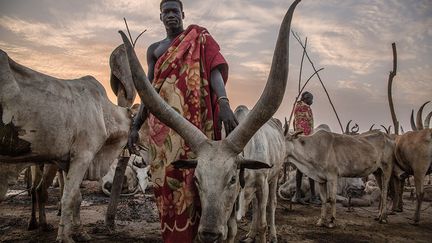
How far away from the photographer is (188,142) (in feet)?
8.26

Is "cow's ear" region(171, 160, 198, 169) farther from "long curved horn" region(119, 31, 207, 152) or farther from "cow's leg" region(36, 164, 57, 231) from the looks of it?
"cow's leg" region(36, 164, 57, 231)

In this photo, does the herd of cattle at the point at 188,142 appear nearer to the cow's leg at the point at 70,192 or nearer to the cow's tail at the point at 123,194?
the cow's leg at the point at 70,192

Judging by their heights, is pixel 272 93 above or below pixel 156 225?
above

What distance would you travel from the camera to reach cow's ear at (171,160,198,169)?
245 cm

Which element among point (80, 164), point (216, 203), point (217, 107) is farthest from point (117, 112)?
point (216, 203)

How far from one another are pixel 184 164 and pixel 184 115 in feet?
1.51

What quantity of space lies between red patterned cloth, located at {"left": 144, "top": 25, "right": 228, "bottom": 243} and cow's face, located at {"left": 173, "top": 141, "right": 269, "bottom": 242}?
24cm

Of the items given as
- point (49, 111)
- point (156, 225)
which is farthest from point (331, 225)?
point (49, 111)

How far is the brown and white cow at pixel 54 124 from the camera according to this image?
345 centimetres

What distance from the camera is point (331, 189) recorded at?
7055mm

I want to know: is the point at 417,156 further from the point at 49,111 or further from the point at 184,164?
the point at 49,111

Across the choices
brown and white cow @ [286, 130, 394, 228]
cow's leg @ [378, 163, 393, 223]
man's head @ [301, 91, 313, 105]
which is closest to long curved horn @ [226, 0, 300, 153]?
brown and white cow @ [286, 130, 394, 228]

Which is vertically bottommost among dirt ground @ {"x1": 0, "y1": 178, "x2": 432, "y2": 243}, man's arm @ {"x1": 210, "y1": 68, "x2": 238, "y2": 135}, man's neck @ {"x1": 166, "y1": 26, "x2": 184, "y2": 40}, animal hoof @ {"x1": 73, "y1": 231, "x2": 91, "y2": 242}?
dirt ground @ {"x1": 0, "y1": 178, "x2": 432, "y2": 243}

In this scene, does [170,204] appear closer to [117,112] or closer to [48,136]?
[48,136]
